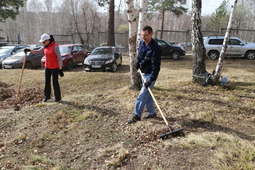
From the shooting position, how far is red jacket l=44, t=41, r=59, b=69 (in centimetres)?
542

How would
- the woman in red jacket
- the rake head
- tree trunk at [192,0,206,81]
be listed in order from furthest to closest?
tree trunk at [192,0,206,81] → the woman in red jacket → the rake head

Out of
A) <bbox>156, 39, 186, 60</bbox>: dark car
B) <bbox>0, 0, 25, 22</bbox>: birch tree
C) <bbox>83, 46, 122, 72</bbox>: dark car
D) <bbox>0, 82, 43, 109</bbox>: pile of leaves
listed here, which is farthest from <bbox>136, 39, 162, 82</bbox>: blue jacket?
<bbox>0, 0, 25, 22</bbox>: birch tree

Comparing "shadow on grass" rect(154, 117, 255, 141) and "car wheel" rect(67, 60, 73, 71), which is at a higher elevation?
"car wheel" rect(67, 60, 73, 71)

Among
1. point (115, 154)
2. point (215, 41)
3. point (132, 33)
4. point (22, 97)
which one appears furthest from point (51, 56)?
point (215, 41)

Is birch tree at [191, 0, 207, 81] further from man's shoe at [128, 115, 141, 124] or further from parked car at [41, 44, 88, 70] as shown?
parked car at [41, 44, 88, 70]

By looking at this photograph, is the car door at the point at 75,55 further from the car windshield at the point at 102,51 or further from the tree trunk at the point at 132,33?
the tree trunk at the point at 132,33

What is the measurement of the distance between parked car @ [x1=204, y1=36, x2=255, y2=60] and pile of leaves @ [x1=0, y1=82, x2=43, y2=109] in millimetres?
12583

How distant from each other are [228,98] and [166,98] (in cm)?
174

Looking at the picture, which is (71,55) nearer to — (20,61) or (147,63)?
(20,61)

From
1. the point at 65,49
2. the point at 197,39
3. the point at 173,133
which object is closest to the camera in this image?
the point at 173,133

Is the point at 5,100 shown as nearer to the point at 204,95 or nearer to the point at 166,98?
the point at 166,98

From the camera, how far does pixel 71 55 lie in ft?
42.2

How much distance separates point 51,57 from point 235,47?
14.1 meters

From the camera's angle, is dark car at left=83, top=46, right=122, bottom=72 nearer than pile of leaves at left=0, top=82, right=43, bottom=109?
No
